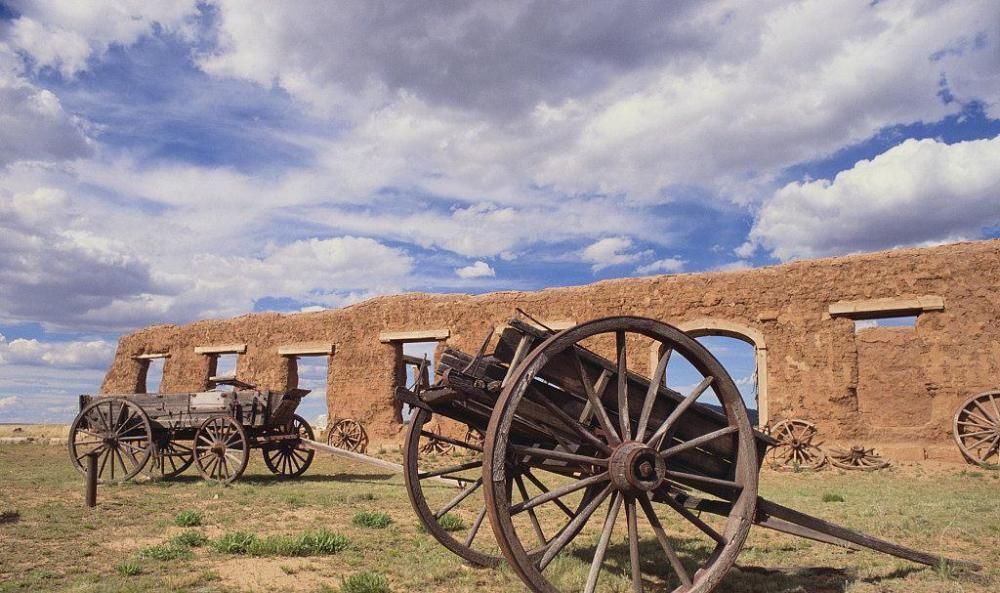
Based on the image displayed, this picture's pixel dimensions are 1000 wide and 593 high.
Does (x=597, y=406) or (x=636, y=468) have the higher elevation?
(x=597, y=406)

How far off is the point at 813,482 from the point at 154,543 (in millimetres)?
9515

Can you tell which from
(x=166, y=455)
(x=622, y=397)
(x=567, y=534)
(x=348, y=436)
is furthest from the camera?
(x=348, y=436)

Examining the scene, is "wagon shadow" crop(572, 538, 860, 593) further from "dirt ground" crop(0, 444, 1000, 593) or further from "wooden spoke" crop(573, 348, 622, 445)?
"wooden spoke" crop(573, 348, 622, 445)

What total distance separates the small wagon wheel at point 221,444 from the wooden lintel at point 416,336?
617cm

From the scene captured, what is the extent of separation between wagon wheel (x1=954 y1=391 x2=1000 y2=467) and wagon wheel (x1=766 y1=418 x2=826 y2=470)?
2.20m

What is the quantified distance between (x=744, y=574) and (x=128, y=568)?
4.37m

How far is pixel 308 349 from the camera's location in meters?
18.1

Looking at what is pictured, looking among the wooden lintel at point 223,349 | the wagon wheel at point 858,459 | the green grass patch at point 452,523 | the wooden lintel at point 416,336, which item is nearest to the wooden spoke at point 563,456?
the green grass patch at point 452,523

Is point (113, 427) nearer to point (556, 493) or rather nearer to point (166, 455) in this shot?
point (166, 455)

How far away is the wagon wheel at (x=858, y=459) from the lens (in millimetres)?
11543

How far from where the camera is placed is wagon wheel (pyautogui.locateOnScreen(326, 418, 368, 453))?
52.9 ft

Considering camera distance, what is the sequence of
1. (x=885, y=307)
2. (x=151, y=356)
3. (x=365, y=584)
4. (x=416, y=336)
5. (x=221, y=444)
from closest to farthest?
1. (x=365, y=584)
2. (x=221, y=444)
3. (x=885, y=307)
4. (x=416, y=336)
5. (x=151, y=356)

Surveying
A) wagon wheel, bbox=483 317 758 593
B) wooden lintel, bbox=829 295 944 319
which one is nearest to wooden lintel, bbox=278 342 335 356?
wooden lintel, bbox=829 295 944 319

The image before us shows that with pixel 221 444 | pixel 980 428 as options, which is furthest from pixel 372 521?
pixel 980 428
